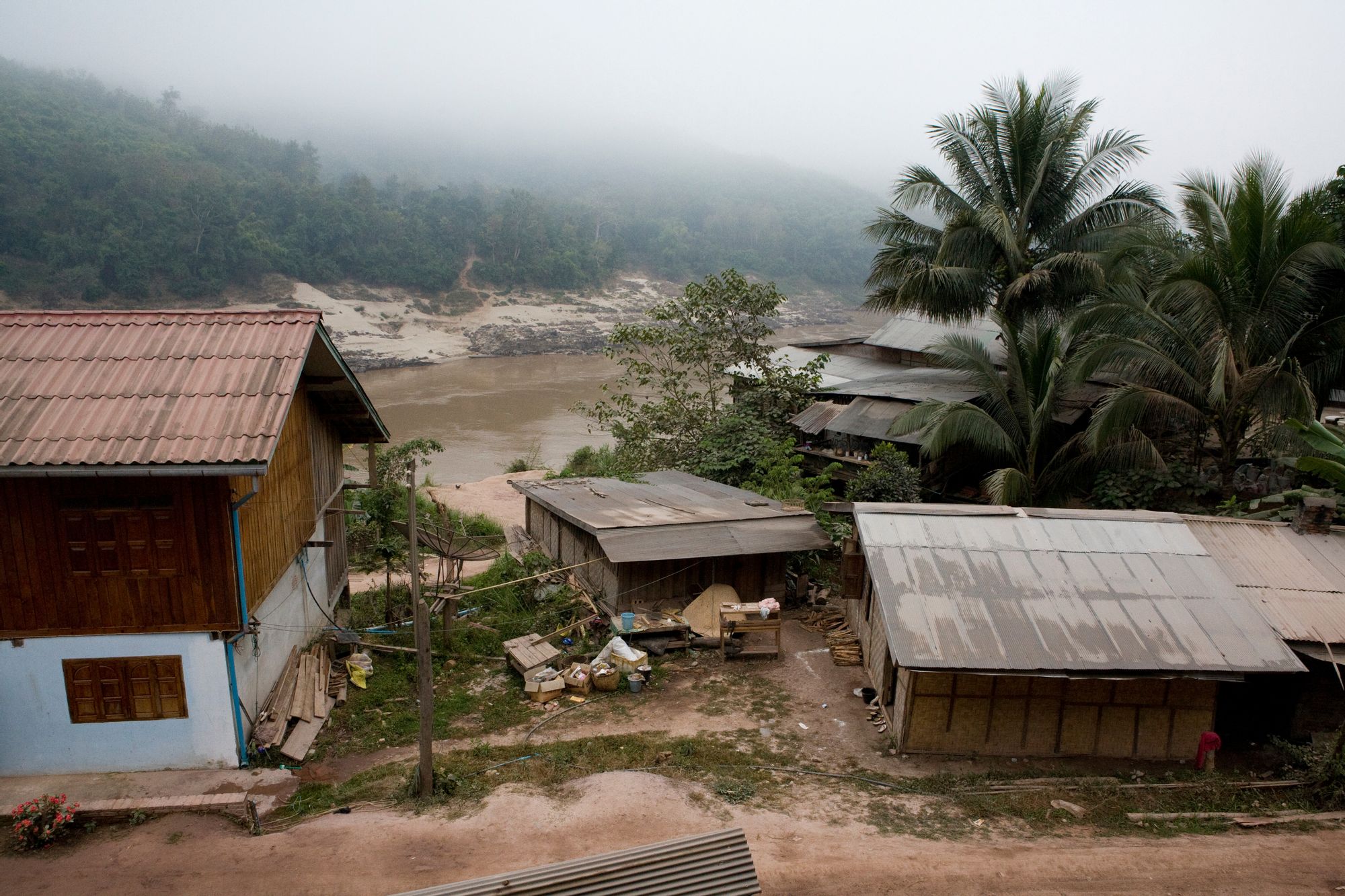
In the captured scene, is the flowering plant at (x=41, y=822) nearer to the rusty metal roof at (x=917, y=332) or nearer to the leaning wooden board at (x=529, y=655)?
the leaning wooden board at (x=529, y=655)

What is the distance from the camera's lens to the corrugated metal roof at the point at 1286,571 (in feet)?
27.7

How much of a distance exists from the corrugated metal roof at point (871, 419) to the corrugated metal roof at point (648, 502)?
3282mm

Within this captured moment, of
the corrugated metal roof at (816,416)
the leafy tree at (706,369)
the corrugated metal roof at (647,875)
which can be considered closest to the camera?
the corrugated metal roof at (647,875)

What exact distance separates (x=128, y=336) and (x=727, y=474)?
41.1 feet

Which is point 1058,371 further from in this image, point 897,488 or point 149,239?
point 149,239

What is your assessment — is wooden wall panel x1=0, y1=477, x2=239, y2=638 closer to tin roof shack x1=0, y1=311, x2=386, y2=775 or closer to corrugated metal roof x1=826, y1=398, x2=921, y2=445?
Answer: tin roof shack x1=0, y1=311, x2=386, y2=775

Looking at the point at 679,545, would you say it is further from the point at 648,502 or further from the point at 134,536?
the point at 134,536

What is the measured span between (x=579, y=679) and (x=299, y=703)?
10.3ft

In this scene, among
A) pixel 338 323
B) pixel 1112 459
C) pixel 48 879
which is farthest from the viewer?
pixel 338 323

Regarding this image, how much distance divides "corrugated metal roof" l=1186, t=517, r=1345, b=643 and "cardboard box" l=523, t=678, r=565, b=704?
766cm

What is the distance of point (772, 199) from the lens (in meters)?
127

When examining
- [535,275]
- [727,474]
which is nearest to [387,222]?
[535,275]

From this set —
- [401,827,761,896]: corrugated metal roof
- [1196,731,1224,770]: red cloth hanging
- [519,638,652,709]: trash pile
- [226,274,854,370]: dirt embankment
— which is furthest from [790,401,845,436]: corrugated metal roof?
[226,274,854,370]: dirt embankment


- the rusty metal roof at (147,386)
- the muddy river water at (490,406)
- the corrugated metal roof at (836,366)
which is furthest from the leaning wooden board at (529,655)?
the muddy river water at (490,406)
